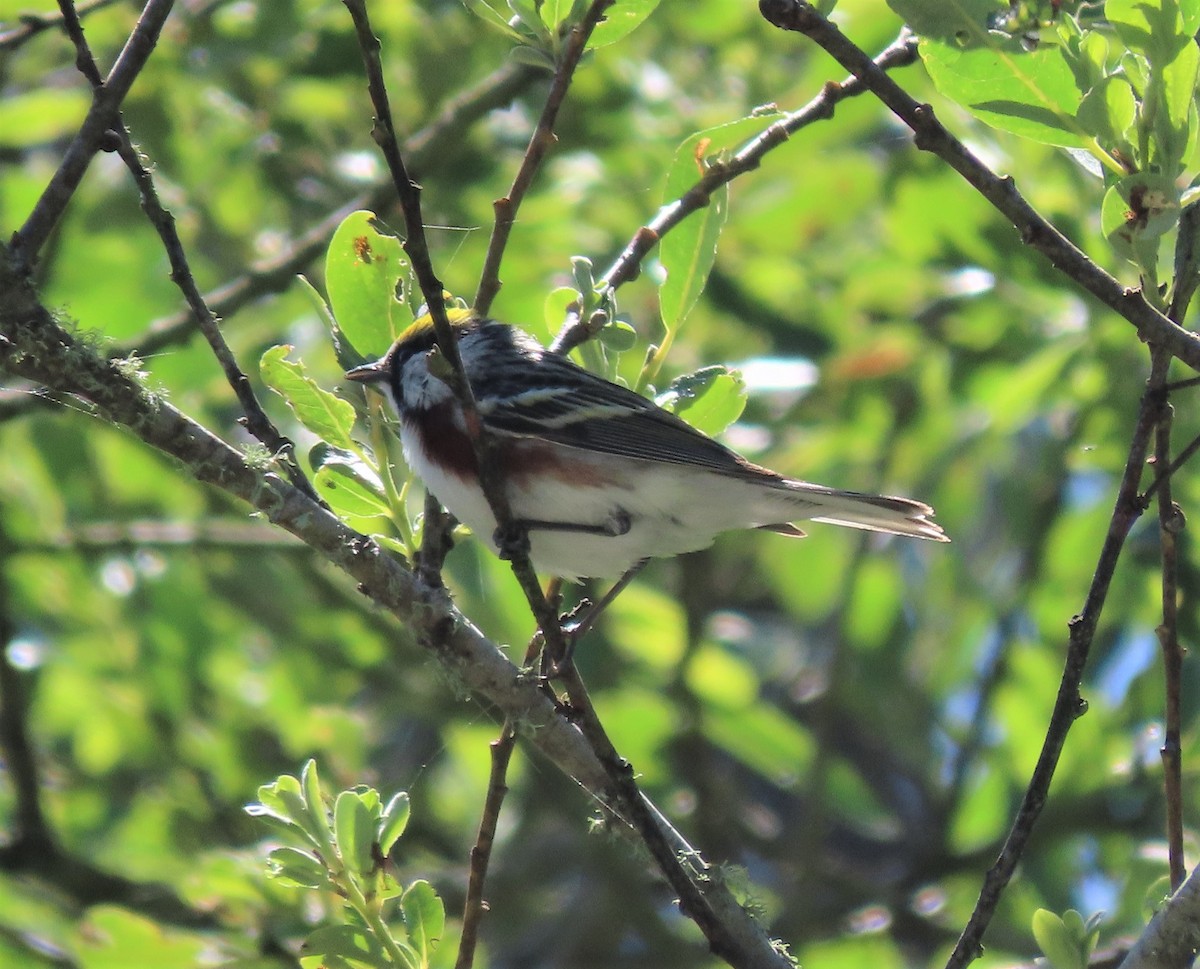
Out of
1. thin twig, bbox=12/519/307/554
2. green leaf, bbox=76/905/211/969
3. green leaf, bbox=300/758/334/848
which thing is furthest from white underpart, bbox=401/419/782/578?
thin twig, bbox=12/519/307/554

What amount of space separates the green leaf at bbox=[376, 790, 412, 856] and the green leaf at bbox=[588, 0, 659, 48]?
5.40 feet

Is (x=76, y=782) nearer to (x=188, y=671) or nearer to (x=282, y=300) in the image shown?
(x=188, y=671)

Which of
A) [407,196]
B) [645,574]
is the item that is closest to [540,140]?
[407,196]

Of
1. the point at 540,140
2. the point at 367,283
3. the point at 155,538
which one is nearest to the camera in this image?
the point at 540,140

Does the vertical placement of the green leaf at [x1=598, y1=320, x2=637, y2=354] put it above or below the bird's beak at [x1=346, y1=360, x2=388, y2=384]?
below

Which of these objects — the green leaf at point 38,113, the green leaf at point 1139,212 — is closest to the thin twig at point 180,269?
the green leaf at point 1139,212

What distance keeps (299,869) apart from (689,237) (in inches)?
67.8

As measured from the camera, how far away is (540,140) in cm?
297

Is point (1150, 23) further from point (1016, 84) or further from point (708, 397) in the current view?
point (708, 397)

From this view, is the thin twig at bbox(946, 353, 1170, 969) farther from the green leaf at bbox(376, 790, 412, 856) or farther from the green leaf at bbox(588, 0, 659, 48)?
the green leaf at bbox(588, 0, 659, 48)

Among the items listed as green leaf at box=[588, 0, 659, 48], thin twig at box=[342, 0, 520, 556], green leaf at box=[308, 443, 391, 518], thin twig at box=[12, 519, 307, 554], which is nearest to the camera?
thin twig at box=[342, 0, 520, 556]

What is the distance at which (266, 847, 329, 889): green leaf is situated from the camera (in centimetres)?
269

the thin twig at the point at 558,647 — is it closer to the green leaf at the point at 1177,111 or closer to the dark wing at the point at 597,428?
the dark wing at the point at 597,428

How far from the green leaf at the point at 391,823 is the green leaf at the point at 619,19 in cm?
165
